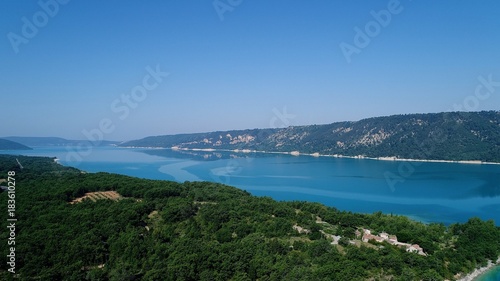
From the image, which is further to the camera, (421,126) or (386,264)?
(421,126)

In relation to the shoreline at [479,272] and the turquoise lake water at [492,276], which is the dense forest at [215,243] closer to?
the shoreline at [479,272]

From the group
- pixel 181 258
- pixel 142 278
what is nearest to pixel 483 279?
pixel 181 258

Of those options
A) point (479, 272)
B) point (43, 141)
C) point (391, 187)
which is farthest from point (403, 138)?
point (43, 141)

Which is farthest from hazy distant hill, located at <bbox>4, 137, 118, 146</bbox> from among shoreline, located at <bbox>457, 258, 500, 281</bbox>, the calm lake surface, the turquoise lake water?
the turquoise lake water

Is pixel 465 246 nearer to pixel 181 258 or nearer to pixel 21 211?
pixel 181 258

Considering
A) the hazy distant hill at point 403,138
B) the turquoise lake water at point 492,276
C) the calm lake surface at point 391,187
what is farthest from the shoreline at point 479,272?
the hazy distant hill at point 403,138

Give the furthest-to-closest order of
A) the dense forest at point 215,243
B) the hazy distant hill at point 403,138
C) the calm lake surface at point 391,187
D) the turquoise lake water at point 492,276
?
the hazy distant hill at point 403,138 → the calm lake surface at point 391,187 → the turquoise lake water at point 492,276 → the dense forest at point 215,243

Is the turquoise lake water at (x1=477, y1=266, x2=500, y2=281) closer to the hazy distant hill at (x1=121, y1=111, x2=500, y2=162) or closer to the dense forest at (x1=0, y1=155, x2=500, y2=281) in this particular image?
the dense forest at (x1=0, y1=155, x2=500, y2=281)
